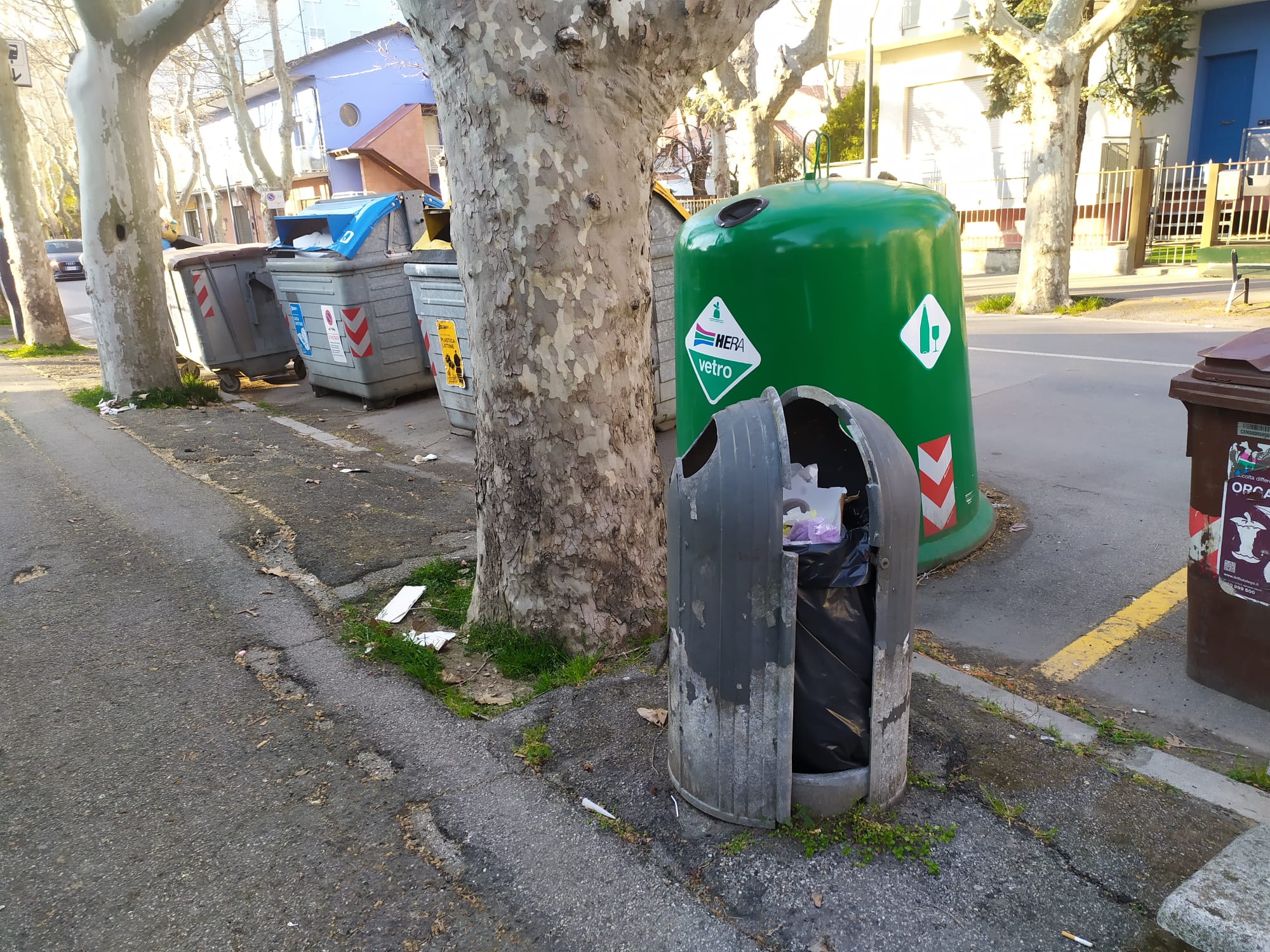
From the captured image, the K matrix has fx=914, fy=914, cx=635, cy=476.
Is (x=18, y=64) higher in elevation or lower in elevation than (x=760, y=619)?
higher

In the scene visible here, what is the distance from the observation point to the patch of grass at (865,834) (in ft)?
8.00

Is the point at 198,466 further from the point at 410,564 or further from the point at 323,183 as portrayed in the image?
the point at 323,183

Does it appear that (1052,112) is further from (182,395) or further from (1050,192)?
(182,395)

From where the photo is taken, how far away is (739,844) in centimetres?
249

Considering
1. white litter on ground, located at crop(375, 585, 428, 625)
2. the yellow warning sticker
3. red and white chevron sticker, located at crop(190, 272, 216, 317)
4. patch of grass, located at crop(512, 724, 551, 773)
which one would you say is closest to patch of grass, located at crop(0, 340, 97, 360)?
red and white chevron sticker, located at crop(190, 272, 216, 317)

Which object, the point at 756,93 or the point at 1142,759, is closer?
the point at 1142,759

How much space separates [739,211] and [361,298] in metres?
5.28

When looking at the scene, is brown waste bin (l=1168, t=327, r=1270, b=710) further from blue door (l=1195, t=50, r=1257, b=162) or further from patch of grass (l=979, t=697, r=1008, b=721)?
blue door (l=1195, t=50, r=1257, b=162)

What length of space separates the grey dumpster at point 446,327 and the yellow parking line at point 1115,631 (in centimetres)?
470

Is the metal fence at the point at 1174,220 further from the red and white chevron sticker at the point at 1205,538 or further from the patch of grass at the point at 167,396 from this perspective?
the patch of grass at the point at 167,396

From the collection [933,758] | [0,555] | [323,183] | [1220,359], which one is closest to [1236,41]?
[1220,359]

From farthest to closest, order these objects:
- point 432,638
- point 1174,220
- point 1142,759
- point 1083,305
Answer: point 1174,220 → point 1083,305 → point 432,638 → point 1142,759

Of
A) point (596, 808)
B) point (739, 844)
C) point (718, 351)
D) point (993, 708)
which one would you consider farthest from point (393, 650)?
point (993, 708)

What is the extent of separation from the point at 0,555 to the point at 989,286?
15108mm
